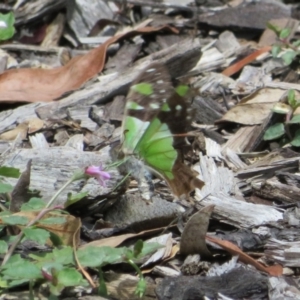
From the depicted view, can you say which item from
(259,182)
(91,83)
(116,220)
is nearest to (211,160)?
(259,182)

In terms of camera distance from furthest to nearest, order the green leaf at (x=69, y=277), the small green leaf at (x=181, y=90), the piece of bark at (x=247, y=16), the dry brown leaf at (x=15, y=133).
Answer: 1. the piece of bark at (x=247, y=16)
2. the dry brown leaf at (x=15, y=133)
3. the small green leaf at (x=181, y=90)
4. the green leaf at (x=69, y=277)

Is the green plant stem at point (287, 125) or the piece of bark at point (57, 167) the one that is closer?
the piece of bark at point (57, 167)

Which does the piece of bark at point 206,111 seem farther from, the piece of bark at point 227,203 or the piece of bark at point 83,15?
the piece of bark at point 83,15

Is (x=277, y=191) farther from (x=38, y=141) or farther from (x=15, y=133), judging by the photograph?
(x=15, y=133)

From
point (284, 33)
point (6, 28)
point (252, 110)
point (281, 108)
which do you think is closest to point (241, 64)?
point (284, 33)

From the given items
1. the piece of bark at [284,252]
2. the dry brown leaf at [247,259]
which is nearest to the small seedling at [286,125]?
the piece of bark at [284,252]

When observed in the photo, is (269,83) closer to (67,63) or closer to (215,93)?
(215,93)
